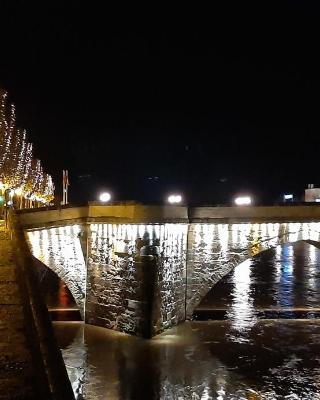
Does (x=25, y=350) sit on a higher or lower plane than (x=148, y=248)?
lower

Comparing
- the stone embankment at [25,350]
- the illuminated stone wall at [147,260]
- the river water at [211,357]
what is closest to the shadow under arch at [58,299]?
the illuminated stone wall at [147,260]

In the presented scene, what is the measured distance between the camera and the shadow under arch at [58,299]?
22206 mm

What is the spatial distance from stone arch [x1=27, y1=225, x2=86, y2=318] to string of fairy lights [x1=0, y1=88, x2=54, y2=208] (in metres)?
8.50

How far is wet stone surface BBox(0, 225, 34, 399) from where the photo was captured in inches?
188

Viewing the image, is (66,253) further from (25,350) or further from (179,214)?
(25,350)

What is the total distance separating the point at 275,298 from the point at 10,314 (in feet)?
71.2

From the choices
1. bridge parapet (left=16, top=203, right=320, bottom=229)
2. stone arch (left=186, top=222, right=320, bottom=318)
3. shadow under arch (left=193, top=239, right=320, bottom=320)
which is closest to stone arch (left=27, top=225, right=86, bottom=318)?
bridge parapet (left=16, top=203, right=320, bottom=229)

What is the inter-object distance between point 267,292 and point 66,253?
42.6ft

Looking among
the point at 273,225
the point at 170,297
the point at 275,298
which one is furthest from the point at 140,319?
the point at 275,298

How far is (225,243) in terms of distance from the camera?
808 inches

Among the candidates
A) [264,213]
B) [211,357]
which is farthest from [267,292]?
[211,357]

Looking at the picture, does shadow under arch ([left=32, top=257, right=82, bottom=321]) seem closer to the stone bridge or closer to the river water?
the stone bridge

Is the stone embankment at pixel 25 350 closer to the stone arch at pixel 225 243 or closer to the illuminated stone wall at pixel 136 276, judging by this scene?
the illuminated stone wall at pixel 136 276

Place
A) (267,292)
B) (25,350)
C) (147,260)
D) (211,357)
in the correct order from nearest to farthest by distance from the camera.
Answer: (25,350), (211,357), (147,260), (267,292)
